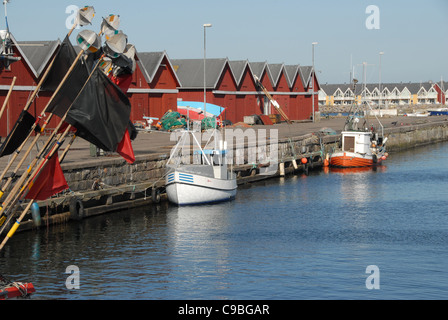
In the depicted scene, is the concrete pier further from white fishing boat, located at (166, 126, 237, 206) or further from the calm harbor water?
white fishing boat, located at (166, 126, 237, 206)

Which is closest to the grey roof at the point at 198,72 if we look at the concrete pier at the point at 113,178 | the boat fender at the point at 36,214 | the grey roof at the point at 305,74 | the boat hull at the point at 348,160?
the grey roof at the point at 305,74

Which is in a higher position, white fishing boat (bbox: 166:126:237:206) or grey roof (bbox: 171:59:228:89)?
grey roof (bbox: 171:59:228:89)

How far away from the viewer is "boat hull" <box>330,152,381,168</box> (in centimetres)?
5462

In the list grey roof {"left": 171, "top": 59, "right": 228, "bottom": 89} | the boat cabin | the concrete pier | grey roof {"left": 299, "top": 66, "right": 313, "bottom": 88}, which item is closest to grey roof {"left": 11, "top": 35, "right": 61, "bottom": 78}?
the concrete pier

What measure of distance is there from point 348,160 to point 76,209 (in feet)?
98.9

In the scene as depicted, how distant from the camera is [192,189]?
112ft

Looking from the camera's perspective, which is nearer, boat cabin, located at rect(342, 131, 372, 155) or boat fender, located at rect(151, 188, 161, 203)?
boat fender, located at rect(151, 188, 161, 203)

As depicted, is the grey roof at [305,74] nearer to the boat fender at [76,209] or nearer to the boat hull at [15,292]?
the boat fender at [76,209]

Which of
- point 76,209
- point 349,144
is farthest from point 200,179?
point 349,144

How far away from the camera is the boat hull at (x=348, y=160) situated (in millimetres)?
54625

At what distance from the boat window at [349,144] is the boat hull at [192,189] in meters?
22.9

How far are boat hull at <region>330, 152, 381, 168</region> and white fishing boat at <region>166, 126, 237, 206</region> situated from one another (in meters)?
20.0

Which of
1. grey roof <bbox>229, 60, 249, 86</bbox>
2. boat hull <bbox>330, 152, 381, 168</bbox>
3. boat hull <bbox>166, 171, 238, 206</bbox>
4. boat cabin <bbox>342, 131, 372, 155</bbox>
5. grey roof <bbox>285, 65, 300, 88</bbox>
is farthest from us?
grey roof <bbox>285, 65, 300, 88</bbox>
